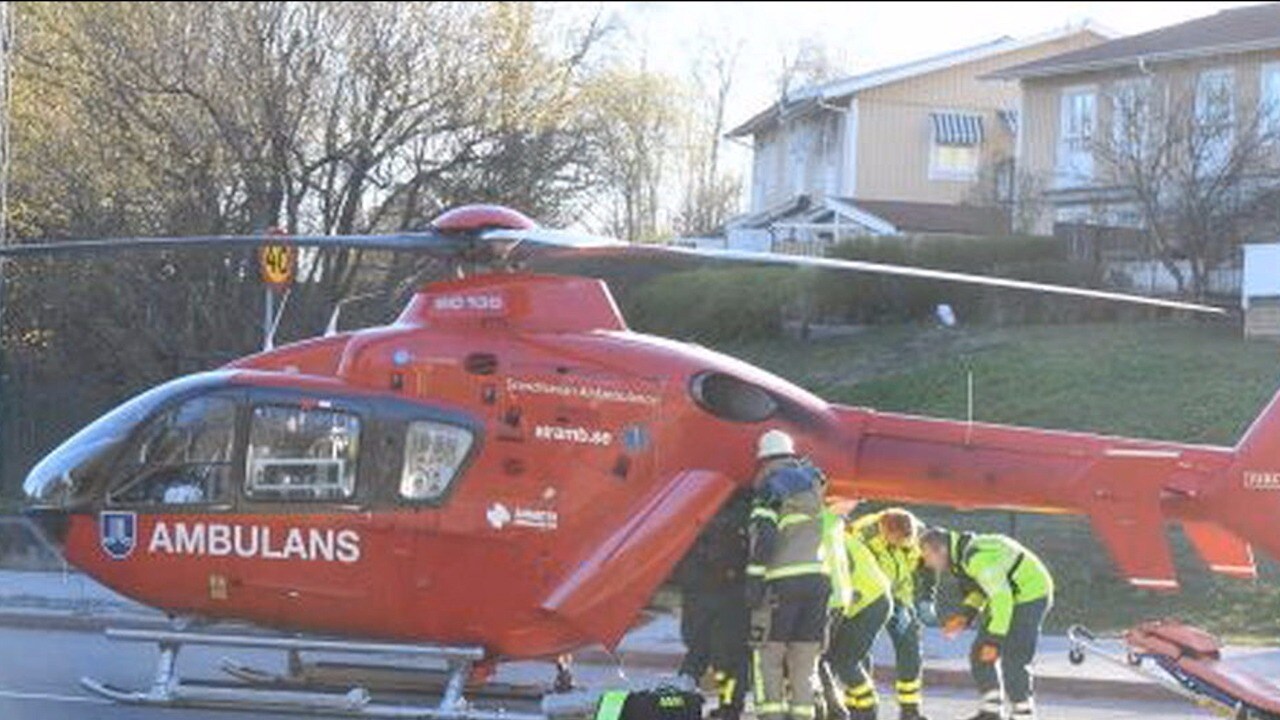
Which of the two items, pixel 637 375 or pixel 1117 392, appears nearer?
pixel 637 375

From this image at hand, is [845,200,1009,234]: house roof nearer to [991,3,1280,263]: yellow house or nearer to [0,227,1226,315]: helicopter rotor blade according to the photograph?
[991,3,1280,263]: yellow house

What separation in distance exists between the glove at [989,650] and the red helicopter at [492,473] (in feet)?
2.77

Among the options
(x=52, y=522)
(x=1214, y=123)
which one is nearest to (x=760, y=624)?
(x=52, y=522)

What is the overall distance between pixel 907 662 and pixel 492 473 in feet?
9.74

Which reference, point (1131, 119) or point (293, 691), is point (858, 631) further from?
point (1131, 119)

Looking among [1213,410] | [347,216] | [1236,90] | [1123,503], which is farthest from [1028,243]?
[1123,503]

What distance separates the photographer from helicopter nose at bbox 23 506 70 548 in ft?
35.8

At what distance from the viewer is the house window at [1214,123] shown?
29797 millimetres

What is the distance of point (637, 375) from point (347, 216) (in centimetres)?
1747

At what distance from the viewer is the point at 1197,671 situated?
10.2 meters

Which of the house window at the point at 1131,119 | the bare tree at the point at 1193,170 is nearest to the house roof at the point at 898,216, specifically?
the house window at the point at 1131,119

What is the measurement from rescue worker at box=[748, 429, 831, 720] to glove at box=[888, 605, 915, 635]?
1.43 metres

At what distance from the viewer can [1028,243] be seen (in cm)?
3109

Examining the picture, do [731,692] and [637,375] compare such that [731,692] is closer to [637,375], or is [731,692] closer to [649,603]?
[649,603]
